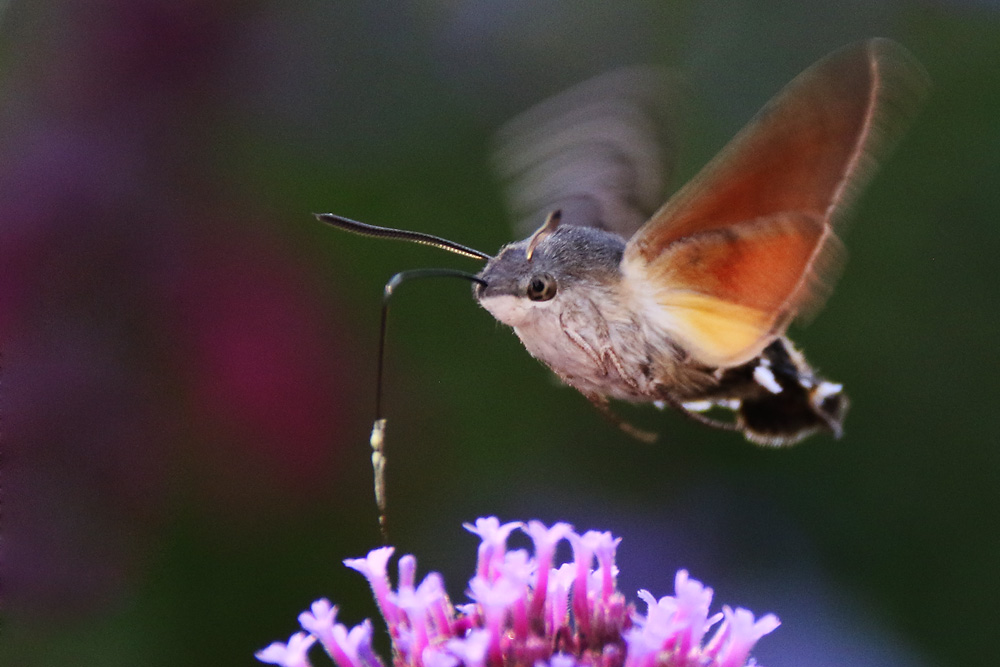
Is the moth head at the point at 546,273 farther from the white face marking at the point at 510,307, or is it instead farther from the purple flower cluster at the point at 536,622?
the purple flower cluster at the point at 536,622

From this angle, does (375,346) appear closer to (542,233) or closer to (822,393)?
(542,233)

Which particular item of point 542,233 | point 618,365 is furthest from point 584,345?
point 542,233

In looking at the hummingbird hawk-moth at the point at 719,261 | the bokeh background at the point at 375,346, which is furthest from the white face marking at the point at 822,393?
the bokeh background at the point at 375,346

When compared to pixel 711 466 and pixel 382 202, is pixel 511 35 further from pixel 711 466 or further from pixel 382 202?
pixel 711 466

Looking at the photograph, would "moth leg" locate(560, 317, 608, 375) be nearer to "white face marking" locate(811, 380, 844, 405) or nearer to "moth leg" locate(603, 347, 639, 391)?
"moth leg" locate(603, 347, 639, 391)

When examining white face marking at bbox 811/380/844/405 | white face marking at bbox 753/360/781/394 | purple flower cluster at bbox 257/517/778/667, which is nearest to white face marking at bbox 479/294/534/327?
purple flower cluster at bbox 257/517/778/667

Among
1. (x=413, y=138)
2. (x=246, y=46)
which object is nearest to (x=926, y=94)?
(x=413, y=138)
